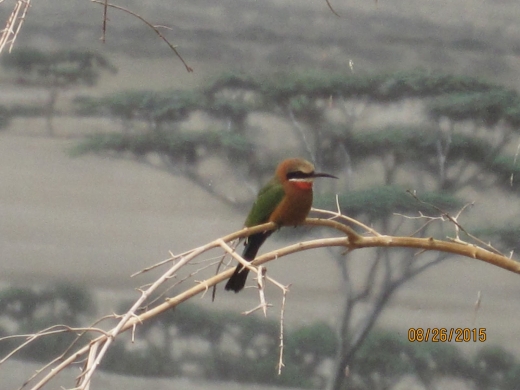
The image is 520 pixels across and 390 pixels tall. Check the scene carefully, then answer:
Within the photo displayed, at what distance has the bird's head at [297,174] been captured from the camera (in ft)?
4.59

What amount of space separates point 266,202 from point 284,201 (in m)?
0.06

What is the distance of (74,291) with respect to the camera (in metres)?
2.09

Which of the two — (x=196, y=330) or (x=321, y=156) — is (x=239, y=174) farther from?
(x=196, y=330)

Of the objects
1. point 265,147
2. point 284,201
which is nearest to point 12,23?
point 284,201

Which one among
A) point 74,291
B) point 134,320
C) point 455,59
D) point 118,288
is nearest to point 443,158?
point 455,59

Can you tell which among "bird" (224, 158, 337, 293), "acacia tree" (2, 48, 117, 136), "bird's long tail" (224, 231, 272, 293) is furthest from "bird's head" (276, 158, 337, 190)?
"acacia tree" (2, 48, 117, 136)

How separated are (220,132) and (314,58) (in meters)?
0.39

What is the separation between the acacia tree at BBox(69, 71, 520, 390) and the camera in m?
1.99

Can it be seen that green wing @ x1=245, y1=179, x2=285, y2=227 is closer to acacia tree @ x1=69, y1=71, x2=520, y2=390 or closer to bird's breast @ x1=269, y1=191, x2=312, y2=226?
bird's breast @ x1=269, y1=191, x2=312, y2=226

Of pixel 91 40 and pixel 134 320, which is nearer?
pixel 134 320
